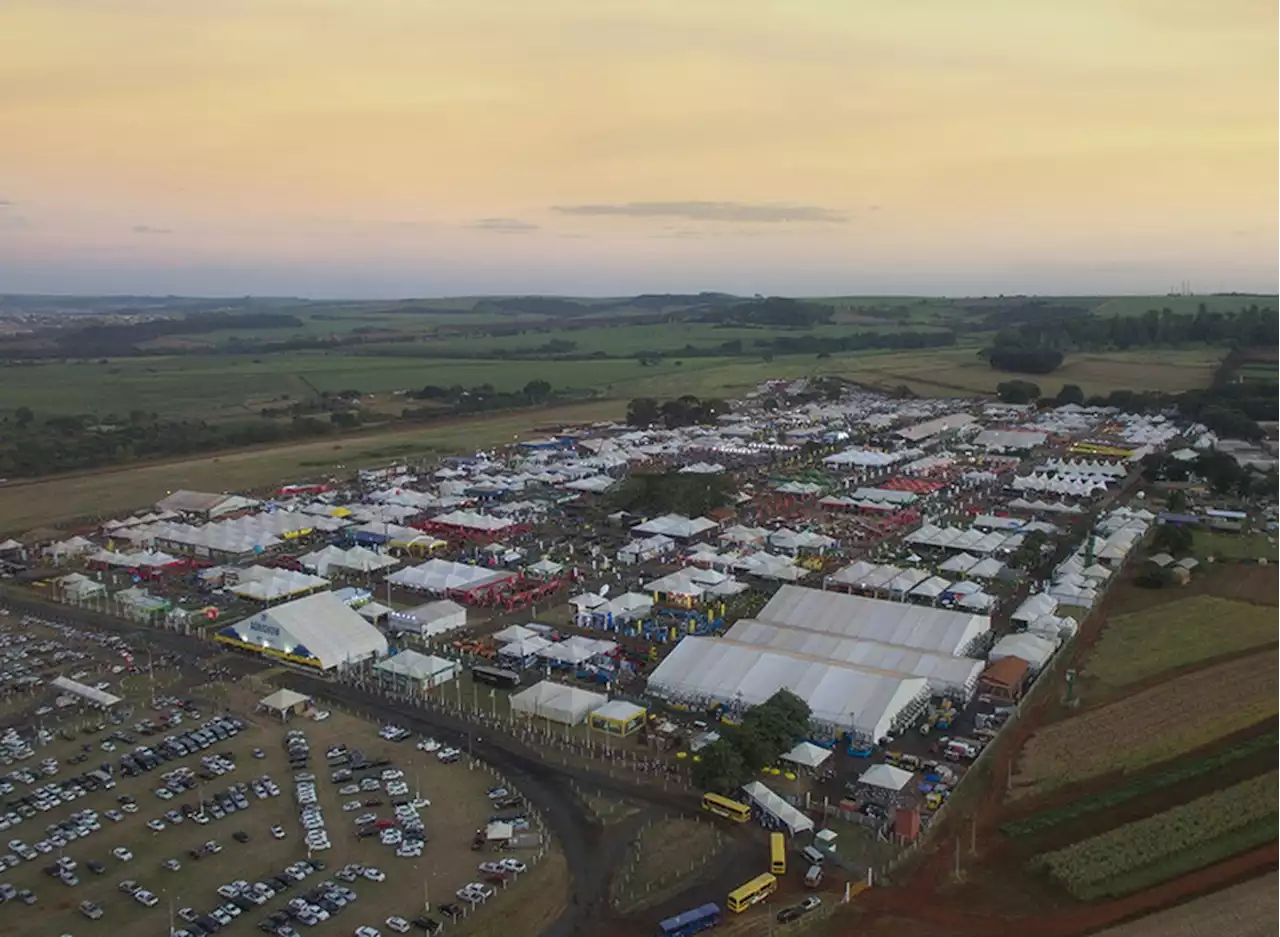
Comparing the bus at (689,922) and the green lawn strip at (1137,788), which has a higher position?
the green lawn strip at (1137,788)

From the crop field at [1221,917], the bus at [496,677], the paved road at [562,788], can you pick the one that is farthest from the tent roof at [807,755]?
the bus at [496,677]

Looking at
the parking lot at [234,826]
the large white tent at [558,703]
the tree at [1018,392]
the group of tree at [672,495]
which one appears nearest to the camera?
the parking lot at [234,826]

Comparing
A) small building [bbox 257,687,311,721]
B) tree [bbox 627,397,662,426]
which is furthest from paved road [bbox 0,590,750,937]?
tree [bbox 627,397,662,426]

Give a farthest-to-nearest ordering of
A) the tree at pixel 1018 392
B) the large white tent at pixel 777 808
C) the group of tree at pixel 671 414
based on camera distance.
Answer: the tree at pixel 1018 392, the group of tree at pixel 671 414, the large white tent at pixel 777 808

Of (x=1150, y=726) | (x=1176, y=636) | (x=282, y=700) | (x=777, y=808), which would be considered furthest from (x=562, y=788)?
(x=1176, y=636)

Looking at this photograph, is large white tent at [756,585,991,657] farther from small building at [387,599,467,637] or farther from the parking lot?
the parking lot

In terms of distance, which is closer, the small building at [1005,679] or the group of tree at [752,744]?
the group of tree at [752,744]

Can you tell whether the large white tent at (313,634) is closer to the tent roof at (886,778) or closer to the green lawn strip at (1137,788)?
the tent roof at (886,778)
